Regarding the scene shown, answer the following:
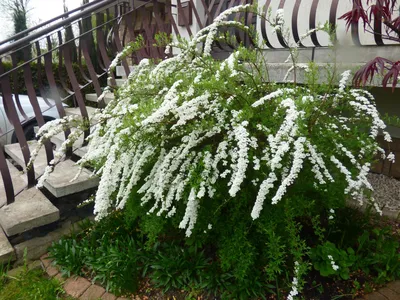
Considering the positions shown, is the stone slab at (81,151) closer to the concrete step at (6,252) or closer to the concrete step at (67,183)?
the concrete step at (67,183)

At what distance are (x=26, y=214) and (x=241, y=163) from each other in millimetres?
1862

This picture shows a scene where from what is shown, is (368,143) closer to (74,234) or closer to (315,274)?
(315,274)

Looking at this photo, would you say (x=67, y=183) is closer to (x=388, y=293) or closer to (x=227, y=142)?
(x=227, y=142)

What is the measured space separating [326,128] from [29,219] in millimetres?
2205

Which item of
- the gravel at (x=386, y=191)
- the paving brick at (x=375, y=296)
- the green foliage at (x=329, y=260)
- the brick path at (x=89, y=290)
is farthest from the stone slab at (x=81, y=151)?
the gravel at (x=386, y=191)

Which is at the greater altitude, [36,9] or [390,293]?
[36,9]

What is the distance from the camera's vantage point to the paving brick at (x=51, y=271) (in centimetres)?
217

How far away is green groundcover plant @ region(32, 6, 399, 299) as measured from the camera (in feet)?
4.83

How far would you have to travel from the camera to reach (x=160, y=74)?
2.03 metres

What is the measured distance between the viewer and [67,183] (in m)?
2.41

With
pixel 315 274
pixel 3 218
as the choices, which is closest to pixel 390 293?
pixel 315 274

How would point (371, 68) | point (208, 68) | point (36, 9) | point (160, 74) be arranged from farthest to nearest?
point (36, 9)
point (160, 74)
point (208, 68)
point (371, 68)

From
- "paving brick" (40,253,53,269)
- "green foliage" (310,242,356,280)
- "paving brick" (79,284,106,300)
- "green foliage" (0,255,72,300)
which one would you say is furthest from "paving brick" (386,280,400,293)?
"paving brick" (40,253,53,269)

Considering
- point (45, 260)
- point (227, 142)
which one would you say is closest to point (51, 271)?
point (45, 260)
